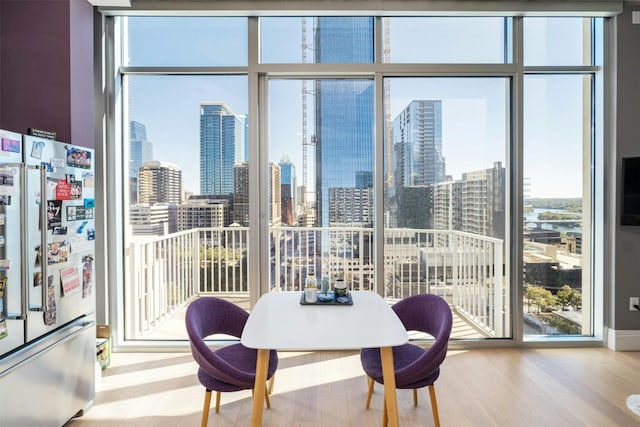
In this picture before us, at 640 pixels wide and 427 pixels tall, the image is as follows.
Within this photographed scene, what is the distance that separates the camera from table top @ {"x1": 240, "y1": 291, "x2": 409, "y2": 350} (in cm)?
161


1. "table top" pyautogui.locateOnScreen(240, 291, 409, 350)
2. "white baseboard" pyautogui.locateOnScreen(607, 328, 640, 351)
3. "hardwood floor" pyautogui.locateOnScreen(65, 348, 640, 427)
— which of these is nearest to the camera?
"table top" pyautogui.locateOnScreen(240, 291, 409, 350)

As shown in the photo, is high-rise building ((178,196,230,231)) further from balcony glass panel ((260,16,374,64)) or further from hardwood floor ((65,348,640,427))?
balcony glass panel ((260,16,374,64))

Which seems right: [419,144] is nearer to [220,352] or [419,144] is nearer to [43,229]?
[220,352]

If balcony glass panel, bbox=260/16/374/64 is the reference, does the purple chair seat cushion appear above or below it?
below

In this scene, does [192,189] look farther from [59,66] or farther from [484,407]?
[484,407]

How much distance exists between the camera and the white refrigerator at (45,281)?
166 cm

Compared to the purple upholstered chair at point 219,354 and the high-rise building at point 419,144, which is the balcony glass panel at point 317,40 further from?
the purple upholstered chair at point 219,354

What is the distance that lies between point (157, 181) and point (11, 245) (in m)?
1.61

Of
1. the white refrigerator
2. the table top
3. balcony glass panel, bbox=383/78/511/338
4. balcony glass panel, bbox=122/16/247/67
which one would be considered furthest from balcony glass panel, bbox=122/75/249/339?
balcony glass panel, bbox=383/78/511/338

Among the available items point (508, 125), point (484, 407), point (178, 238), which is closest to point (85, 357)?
point (178, 238)

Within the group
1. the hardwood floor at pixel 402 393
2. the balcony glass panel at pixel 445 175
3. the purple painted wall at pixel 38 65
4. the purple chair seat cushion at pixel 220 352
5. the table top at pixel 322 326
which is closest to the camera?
the table top at pixel 322 326

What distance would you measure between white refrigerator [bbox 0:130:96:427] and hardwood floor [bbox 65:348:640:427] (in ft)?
1.31

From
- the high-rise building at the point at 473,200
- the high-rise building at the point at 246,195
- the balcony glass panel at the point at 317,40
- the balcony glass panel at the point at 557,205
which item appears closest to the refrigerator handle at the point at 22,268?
the high-rise building at the point at 246,195

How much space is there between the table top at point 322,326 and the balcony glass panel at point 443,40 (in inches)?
88.0
